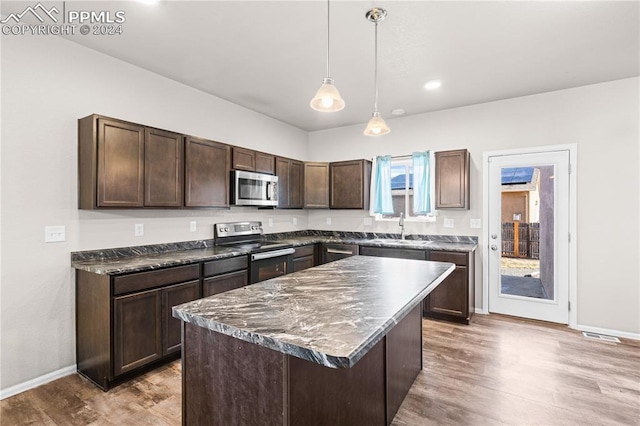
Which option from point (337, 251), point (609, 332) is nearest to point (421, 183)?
point (337, 251)

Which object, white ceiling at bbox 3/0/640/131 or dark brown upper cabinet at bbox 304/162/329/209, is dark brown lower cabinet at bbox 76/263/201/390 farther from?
dark brown upper cabinet at bbox 304/162/329/209

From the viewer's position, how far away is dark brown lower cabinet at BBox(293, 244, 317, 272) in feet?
14.0

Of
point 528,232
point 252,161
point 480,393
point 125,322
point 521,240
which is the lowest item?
point 480,393

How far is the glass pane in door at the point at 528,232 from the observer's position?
150 inches

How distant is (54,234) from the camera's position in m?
2.54

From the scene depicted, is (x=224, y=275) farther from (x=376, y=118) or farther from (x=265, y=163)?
(x=376, y=118)

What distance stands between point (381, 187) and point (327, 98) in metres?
3.04

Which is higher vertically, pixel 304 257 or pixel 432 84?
pixel 432 84

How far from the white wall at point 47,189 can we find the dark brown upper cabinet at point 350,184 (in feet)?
8.86

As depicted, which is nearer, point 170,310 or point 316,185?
point 170,310

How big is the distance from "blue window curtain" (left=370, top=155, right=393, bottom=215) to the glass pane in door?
1.51 m

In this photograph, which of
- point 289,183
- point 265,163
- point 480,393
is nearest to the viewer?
point 480,393

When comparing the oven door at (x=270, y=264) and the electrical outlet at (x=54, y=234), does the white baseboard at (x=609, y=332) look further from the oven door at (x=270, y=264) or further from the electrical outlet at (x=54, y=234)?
the electrical outlet at (x=54, y=234)

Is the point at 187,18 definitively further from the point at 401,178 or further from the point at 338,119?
the point at 401,178
